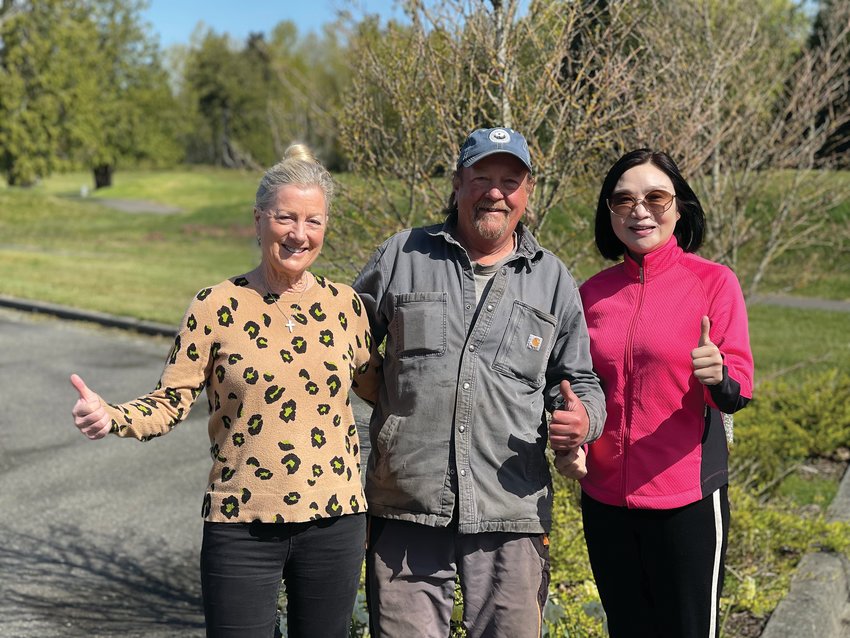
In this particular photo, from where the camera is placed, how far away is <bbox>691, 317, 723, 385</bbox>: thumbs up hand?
2.58 metres

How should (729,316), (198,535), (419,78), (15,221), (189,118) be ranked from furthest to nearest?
(189,118), (15,221), (198,535), (419,78), (729,316)

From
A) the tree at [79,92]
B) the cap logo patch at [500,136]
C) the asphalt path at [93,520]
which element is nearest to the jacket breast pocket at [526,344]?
the cap logo patch at [500,136]

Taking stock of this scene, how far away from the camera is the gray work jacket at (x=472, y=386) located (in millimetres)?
2654

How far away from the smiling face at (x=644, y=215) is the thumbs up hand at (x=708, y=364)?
1.11 feet

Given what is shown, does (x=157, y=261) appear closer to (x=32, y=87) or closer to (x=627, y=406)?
(x=627, y=406)

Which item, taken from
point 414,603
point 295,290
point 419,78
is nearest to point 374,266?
point 295,290

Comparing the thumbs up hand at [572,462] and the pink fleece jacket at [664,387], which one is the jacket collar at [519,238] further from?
the thumbs up hand at [572,462]

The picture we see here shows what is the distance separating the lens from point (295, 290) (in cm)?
264

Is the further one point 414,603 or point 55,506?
point 55,506

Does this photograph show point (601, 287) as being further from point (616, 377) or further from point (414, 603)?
point (414, 603)

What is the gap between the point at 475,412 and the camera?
265cm

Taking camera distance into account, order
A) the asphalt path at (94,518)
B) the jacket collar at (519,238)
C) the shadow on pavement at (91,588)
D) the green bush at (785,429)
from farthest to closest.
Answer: the green bush at (785,429), the asphalt path at (94,518), the shadow on pavement at (91,588), the jacket collar at (519,238)

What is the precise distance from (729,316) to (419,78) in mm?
2045

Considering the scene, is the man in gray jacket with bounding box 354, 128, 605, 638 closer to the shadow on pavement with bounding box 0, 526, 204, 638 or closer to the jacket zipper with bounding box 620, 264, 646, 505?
the jacket zipper with bounding box 620, 264, 646, 505
